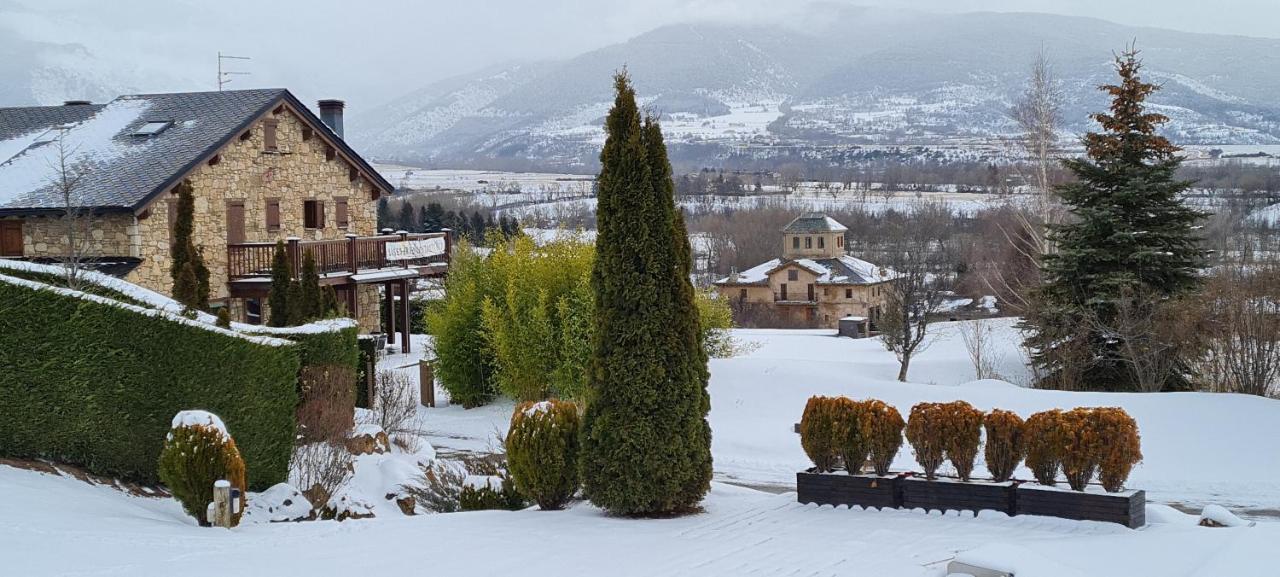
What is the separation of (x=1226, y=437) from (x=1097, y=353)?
18.9 feet

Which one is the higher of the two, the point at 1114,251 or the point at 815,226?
the point at 815,226

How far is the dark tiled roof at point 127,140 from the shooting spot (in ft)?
73.7

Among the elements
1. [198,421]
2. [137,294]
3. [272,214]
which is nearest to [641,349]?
[198,421]

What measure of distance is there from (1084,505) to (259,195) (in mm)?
21624

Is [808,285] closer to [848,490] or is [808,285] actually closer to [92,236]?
[92,236]

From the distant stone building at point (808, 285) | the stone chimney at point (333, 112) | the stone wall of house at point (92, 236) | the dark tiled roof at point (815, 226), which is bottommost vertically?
the distant stone building at point (808, 285)

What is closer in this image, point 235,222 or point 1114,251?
point 1114,251

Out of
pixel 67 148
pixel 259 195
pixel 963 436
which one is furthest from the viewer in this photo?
pixel 259 195

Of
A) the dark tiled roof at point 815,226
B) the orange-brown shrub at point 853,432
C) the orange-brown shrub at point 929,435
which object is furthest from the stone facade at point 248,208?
the dark tiled roof at point 815,226

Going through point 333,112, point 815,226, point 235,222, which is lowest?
point 235,222

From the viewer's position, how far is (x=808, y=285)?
70125mm

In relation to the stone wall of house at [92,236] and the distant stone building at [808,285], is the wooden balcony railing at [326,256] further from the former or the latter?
the distant stone building at [808,285]

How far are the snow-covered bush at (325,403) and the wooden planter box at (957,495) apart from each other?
659 centimetres

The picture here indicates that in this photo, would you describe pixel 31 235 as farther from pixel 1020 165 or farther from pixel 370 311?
pixel 1020 165
